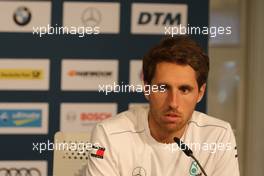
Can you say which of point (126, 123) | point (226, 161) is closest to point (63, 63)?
point (126, 123)

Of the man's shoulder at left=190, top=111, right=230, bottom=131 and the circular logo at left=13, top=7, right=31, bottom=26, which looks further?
the circular logo at left=13, top=7, right=31, bottom=26

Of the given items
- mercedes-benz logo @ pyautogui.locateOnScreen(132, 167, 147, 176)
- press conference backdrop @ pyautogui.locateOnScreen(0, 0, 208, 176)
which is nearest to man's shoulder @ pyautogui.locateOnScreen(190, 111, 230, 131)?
mercedes-benz logo @ pyautogui.locateOnScreen(132, 167, 147, 176)

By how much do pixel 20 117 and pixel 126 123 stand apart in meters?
0.98

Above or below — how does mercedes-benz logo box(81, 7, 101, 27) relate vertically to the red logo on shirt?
above

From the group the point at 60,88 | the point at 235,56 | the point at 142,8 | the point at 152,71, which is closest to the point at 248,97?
the point at 235,56

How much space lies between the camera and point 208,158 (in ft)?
4.71

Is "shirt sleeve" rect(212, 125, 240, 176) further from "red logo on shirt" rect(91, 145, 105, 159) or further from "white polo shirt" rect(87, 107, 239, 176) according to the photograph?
"red logo on shirt" rect(91, 145, 105, 159)

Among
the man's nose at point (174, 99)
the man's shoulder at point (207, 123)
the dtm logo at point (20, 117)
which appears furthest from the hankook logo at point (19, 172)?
the man's nose at point (174, 99)

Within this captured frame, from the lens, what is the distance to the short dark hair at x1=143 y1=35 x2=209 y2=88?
4.41 ft

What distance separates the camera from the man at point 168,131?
134cm

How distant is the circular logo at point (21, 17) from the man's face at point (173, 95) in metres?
1.12

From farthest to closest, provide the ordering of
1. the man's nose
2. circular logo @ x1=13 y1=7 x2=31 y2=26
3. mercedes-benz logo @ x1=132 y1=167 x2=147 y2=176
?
circular logo @ x1=13 y1=7 x2=31 y2=26 → mercedes-benz logo @ x1=132 y1=167 x2=147 y2=176 → the man's nose

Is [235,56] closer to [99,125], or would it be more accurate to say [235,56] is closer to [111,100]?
[111,100]

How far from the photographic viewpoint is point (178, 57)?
1339mm
